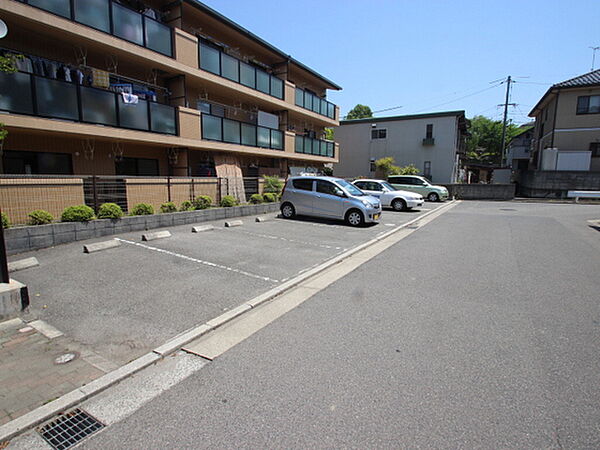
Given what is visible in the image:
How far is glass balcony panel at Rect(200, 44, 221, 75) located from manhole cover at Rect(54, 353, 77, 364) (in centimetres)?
1309

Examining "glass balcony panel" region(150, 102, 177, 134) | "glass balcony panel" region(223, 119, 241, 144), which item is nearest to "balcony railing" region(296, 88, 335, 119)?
"glass balcony panel" region(223, 119, 241, 144)

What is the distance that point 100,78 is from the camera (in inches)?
426

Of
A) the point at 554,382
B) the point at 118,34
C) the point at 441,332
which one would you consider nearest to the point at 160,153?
the point at 118,34

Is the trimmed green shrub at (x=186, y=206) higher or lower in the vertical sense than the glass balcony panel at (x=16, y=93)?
lower

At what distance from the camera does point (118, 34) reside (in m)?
10.6

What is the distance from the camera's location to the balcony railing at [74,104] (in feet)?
27.1

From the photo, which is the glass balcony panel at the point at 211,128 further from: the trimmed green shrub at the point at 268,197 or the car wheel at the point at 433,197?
the car wheel at the point at 433,197

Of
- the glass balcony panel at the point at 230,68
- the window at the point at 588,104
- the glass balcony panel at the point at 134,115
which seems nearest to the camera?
the glass balcony panel at the point at 134,115

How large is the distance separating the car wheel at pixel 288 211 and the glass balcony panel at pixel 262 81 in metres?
7.54

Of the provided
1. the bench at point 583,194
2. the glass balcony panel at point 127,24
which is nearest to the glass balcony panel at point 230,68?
the glass balcony panel at point 127,24

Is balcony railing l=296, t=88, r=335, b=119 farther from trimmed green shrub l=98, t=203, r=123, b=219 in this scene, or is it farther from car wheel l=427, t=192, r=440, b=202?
trimmed green shrub l=98, t=203, r=123, b=219

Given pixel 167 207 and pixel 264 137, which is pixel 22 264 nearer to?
pixel 167 207

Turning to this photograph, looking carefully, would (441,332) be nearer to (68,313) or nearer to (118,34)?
(68,313)

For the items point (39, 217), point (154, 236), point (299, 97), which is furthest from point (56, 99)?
point (299, 97)
